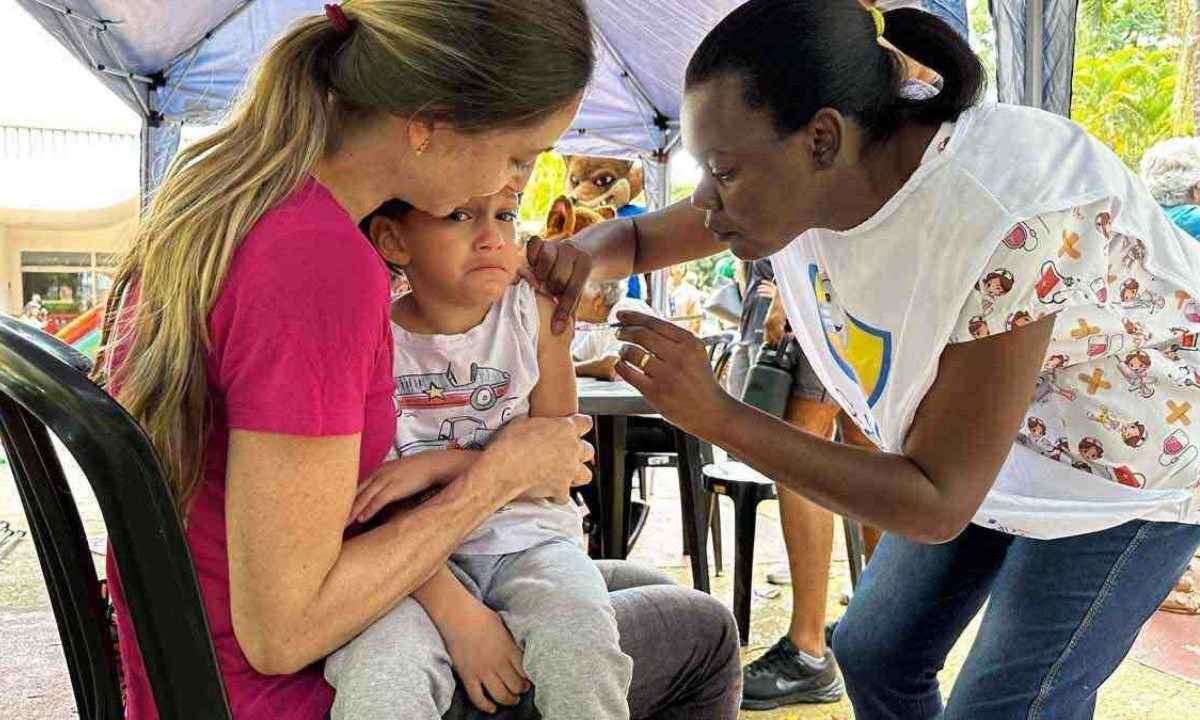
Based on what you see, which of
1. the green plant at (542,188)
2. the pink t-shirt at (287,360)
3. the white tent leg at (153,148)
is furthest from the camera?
the green plant at (542,188)

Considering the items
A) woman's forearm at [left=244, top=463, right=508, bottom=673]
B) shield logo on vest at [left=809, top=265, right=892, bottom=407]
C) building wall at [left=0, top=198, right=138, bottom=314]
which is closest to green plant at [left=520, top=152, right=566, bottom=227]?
building wall at [left=0, top=198, right=138, bottom=314]

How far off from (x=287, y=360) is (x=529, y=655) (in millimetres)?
463

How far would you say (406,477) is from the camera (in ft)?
4.10

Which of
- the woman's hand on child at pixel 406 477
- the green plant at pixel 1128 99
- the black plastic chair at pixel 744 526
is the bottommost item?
the black plastic chair at pixel 744 526

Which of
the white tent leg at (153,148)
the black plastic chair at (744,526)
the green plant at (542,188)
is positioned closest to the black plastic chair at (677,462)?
the black plastic chair at (744,526)

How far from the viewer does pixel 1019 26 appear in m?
3.67

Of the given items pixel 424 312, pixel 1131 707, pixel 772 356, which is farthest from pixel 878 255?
A: pixel 1131 707

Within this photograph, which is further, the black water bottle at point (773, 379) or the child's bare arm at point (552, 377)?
the black water bottle at point (773, 379)

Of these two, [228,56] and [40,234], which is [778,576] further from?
[40,234]

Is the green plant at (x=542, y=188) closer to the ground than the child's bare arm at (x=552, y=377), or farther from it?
farther from it

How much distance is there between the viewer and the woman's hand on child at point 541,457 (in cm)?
129

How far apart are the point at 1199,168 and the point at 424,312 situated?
4180mm

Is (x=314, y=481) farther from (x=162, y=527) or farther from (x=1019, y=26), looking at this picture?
(x=1019, y=26)

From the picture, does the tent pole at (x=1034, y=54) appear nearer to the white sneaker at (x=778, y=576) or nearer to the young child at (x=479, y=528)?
the white sneaker at (x=778, y=576)
